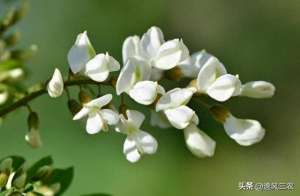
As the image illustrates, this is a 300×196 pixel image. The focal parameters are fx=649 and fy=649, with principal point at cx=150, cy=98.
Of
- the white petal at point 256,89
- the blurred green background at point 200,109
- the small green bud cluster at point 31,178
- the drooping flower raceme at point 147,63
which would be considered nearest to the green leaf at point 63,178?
the small green bud cluster at point 31,178

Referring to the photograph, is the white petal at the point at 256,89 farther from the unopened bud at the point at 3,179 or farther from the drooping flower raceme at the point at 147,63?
the unopened bud at the point at 3,179

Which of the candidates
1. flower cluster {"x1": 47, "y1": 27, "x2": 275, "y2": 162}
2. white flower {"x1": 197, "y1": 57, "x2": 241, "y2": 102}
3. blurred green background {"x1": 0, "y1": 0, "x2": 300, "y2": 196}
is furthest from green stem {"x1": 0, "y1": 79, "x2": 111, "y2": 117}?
blurred green background {"x1": 0, "y1": 0, "x2": 300, "y2": 196}

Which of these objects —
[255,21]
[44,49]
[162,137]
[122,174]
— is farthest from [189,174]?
[255,21]

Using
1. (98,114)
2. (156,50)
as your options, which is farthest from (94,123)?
(156,50)

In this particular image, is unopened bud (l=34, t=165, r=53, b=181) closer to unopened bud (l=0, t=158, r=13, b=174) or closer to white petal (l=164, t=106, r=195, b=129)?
unopened bud (l=0, t=158, r=13, b=174)

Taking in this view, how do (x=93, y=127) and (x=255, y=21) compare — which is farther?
(x=255, y=21)

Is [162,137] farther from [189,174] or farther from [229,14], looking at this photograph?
[229,14]
